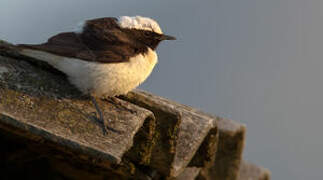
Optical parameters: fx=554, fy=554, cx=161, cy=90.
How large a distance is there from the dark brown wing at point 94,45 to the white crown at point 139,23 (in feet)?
0.84

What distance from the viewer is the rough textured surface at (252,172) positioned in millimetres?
7246

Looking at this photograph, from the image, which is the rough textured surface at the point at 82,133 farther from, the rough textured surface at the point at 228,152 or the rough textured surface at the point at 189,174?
the rough textured surface at the point at 228,152

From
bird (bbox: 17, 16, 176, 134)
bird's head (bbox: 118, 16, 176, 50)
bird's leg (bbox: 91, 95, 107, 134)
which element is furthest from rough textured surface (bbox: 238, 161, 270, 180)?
bird's leg (bbox: 91, 95, 107, 134)

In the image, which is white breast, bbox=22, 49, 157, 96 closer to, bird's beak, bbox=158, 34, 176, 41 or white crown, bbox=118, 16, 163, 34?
white crown, bbox=118, 16, 163, 34

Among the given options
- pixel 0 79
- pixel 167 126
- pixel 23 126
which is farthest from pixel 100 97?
pixel 23 126

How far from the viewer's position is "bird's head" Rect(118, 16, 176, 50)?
14.6ft

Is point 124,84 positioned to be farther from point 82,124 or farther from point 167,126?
point 82,124

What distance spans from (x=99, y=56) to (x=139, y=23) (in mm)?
916

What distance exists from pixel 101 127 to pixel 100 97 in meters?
0.70

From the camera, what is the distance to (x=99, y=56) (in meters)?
3.79

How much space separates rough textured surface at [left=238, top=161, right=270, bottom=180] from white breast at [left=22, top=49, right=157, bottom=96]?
354 cm

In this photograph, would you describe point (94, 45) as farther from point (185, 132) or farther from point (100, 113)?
point (185, 132)

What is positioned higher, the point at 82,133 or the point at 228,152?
the point at 228,152

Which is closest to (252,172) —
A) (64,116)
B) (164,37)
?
(164,37)
